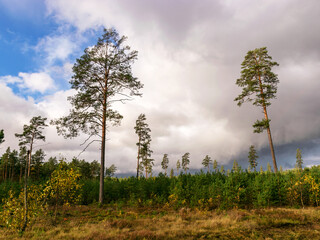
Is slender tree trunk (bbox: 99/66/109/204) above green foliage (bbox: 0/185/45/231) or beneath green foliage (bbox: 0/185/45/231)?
above

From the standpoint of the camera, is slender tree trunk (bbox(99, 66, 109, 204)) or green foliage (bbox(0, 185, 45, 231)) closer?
green foliage (bbox(0, 185, 45, 231))

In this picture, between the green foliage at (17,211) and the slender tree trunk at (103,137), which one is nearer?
the green foliage at (17,211)

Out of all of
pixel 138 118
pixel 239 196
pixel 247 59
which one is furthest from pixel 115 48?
pixel 138 118

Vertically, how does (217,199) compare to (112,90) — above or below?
below

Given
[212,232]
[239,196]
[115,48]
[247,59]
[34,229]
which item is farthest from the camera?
[247,59]

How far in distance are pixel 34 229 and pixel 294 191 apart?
14675mm

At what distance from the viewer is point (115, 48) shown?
53.3ft

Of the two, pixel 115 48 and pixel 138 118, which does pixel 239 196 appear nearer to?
pixel 115 48

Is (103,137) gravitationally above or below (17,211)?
above

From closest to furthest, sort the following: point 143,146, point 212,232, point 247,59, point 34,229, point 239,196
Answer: point 212,232 → point 34,229 → point 239,196 → point 247,59 → point 143,146

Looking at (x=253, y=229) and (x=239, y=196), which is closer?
(x=253, y=229)

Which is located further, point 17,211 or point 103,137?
point 103,137

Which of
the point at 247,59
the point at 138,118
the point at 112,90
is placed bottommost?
the point at 112,90

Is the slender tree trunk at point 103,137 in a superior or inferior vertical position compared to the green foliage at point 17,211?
superior
